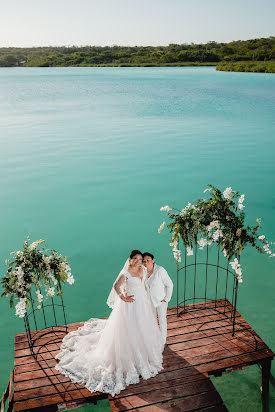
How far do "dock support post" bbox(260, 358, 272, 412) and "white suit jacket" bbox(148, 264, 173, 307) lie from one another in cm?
144

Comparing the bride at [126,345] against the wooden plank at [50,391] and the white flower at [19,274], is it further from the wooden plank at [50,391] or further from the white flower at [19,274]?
the white flower at [19,274]

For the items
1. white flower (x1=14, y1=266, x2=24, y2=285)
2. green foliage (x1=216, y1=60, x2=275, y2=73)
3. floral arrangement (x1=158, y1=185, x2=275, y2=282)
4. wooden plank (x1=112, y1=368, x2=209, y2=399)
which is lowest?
wooden plank (x1=112, y1=368, x2=209, y2=399)

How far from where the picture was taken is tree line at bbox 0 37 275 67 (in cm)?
7500

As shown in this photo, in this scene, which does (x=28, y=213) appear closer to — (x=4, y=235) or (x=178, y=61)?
(x=4, y=235)

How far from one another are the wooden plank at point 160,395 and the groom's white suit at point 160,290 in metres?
0.56

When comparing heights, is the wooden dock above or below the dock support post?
above

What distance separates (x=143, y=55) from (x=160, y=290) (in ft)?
303

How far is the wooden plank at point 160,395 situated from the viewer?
3838 millimetres

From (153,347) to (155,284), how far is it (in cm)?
73

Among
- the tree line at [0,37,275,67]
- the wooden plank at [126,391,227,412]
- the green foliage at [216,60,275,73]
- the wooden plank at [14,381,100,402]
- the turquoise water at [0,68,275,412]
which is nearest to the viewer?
the wooden plank at [126,391,227,412]

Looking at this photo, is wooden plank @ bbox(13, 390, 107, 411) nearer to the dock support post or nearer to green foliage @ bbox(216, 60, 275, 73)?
the dock support post

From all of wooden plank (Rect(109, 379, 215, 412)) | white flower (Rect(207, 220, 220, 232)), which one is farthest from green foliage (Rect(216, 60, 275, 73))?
wooden plank (Rect(109, 379, 215, 412))

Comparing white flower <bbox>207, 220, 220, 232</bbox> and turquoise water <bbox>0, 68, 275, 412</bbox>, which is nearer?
white flower <bbox>207, 220, 220, 232</bbox>

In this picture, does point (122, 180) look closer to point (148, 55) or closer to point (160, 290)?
point (160, 290)
